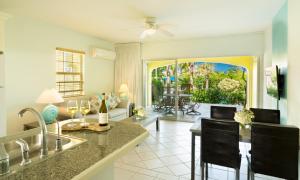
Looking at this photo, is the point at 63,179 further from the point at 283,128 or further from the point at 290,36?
the point at 290,36

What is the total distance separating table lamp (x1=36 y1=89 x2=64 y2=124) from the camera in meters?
3.63

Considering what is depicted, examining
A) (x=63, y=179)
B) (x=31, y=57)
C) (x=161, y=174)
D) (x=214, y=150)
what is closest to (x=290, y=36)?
(x=214, y=150)

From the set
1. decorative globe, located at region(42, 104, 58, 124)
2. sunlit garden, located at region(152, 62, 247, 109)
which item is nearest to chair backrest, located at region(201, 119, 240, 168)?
decorative globe, located at region(42, 104, 58, 124)

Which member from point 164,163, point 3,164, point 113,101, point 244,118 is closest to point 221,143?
point 244,118

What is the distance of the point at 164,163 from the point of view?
10.5 ft

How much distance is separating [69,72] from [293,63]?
496 cm

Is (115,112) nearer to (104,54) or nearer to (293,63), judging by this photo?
(104,54)

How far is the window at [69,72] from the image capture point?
499cm

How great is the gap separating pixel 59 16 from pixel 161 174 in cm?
364

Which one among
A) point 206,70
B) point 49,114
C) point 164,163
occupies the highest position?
point 206,70

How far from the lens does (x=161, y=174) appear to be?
2830 mm

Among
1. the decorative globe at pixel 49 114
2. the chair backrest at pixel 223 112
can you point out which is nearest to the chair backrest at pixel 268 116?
the chair backrest at pixel 223 112

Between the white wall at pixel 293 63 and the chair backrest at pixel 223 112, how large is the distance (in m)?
0.78

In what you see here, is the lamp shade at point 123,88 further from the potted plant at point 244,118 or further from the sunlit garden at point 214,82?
the potted plant at point 244,118
